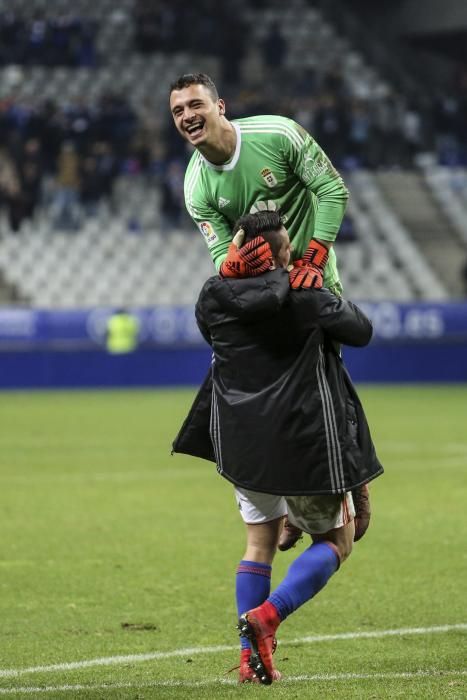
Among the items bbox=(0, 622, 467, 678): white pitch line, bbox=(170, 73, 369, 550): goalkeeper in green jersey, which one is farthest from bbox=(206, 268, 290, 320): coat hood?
bbox=(0, 622, 467, 678): white pitch line

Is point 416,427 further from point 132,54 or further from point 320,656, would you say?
point 132,54

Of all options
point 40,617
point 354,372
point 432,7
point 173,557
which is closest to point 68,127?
point 354,372

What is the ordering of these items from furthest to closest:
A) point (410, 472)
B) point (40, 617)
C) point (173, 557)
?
point (410, 472), point (173, 557), point (40, 617)

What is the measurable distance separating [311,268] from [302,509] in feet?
2.88

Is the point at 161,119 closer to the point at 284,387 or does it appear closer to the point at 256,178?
the point at 256,178

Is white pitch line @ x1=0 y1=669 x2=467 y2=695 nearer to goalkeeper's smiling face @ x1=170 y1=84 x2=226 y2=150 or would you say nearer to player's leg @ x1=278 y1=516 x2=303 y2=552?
player's leg @ x1=278 y1=516 x2=303 y2=552

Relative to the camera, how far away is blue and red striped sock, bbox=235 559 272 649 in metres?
5.34

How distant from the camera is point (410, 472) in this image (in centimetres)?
1290

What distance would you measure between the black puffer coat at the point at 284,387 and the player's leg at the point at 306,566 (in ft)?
0.53

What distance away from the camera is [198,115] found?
222 inches

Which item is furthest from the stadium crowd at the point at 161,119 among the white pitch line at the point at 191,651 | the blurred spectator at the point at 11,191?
the white pitch line at the point at 191,651

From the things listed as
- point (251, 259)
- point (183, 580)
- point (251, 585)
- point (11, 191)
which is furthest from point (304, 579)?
point (11, 191)

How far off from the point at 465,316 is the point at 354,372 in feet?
6.98

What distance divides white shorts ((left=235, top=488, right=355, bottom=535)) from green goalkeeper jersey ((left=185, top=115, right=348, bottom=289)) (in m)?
0.98
